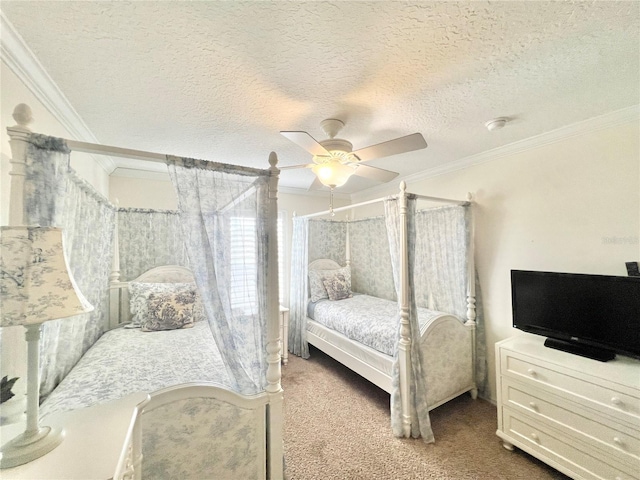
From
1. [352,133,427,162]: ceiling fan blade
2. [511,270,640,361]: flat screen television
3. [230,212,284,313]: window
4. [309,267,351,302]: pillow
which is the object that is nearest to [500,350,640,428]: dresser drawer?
[511,270,640,361]: flat screen television

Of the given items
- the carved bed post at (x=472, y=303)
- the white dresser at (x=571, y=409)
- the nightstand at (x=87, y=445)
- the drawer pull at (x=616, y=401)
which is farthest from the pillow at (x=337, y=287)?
the nightstand at (x=87, y=445)

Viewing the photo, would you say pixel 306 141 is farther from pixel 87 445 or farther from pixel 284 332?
pixel 284 332

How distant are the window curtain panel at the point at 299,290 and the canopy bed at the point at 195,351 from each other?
188 cm

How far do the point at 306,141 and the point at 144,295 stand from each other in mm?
2063

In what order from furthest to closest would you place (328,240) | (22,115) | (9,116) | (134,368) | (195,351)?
(328,240)
(195,351)
(134,368)
(9,116)
(22,115)

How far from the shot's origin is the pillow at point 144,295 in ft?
7.57

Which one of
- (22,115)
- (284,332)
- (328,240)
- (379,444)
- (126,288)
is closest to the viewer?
(22,115)

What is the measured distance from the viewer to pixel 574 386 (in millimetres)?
1629

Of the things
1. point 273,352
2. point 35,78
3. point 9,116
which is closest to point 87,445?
point 273,352

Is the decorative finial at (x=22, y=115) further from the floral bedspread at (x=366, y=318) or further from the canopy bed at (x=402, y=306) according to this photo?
the floral bedspread at (x=366, y=318)

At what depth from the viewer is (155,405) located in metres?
1.23

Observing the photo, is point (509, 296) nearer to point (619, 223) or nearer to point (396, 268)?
point (619, 223)

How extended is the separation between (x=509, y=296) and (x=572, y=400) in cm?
97

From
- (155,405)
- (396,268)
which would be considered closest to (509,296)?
(396,268)
